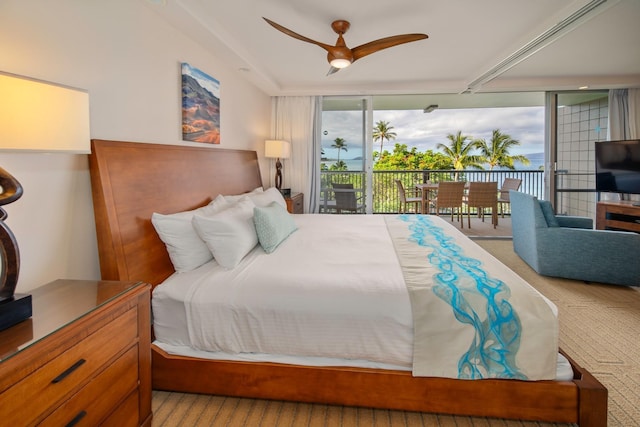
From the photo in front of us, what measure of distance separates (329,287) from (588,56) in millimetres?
4354

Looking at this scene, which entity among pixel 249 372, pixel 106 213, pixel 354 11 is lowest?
pixel 249 372

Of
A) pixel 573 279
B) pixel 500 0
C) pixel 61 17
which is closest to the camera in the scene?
pixel 61 17

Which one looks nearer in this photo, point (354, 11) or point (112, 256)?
point (112, 256)

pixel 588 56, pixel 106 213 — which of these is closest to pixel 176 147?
pixel 106 213

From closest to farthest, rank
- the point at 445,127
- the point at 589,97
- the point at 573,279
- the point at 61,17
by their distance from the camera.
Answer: the point at 61,17
the point at 573,279
the point at 589,97
the point at 445,127

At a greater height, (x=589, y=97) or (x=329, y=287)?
(x=589, y=97)

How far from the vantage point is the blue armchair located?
326 centimetres

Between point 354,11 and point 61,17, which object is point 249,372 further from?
point 354,11

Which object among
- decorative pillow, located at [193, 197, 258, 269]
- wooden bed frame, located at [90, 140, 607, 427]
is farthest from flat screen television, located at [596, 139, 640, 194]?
decorative pillow, located at [193, 197, 258, 269]

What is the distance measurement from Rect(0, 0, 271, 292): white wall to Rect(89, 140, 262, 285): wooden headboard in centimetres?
10

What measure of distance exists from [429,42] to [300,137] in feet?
8.03

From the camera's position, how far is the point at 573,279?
3.60m

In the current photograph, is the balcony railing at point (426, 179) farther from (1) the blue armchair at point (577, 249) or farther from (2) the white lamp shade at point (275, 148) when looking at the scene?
(1) the blue armchair at point (577, 249)

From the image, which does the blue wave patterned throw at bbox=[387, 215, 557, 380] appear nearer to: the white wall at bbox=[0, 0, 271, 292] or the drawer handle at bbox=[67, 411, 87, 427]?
the drawer handle at bbox=[67, 411, 87, 427]
